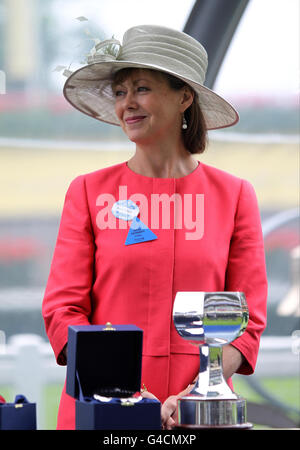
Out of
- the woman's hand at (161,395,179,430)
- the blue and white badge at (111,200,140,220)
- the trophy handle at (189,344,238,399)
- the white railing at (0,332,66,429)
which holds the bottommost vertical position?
the white railing at (0,332,66,429)

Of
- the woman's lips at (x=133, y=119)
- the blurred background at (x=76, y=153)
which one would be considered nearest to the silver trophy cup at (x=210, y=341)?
the woman's lips at (x=133, y=119)

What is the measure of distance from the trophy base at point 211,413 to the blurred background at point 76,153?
9.65 ft

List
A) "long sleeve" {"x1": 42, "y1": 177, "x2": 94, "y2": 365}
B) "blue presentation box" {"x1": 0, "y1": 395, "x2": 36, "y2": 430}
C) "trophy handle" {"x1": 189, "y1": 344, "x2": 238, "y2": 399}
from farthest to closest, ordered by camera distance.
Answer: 1. "long sleeve" {"x1": 42, "y1": 177, "x2": 94, "y2": 365}
2. "trophy handle" {"x1": 189, "y1": 344, "x2": 238, "y2": 399}
3. "blue presentation box" {"x1": 0, "y1": 395, "x2": 36, "y2": 430}

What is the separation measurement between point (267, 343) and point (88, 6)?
7.10 ft

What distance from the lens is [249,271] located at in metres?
2.24

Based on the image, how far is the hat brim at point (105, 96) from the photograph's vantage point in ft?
7.86

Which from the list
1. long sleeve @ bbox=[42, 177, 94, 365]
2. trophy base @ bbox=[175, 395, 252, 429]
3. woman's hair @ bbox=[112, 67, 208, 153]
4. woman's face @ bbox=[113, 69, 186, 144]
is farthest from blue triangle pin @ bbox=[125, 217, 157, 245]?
trophy base @ bbox=[175, 395, 252, 429]

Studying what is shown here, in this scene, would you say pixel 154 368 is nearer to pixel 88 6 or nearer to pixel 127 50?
pixel 127 50

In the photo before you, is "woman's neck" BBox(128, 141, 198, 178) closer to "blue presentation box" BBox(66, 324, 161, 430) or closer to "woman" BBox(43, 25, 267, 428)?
"woman" BBox(43, 25, 267, 428)

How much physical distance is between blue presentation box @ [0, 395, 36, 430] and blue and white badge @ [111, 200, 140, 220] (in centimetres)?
89

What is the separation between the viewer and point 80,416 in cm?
146

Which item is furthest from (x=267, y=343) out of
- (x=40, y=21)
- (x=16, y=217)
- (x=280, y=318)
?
(x=40, y=21)

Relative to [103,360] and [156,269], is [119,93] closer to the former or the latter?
[156,269]

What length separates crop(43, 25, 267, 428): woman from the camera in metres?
2.18
